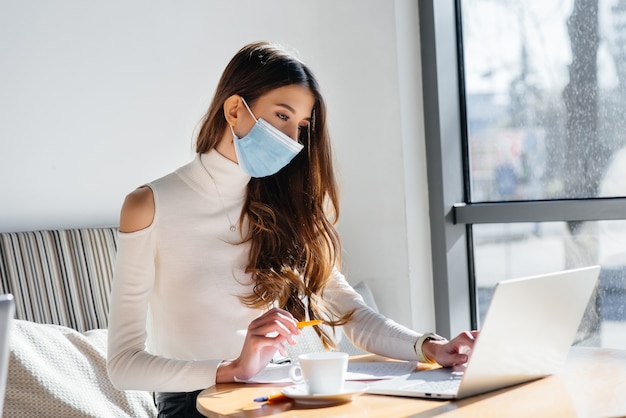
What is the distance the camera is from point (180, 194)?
5.64 feet

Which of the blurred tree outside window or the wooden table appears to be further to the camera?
the blurred tree outside window

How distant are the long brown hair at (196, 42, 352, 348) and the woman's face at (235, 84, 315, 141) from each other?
0.05ft

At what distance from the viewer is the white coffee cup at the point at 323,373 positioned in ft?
4.04

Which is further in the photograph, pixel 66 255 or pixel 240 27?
pixel 240 27

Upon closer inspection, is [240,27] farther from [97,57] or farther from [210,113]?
[210,113]

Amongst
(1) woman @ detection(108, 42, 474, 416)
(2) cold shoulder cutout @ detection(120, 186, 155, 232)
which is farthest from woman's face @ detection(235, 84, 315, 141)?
(2) cold shoulder cutout @ detection(120, 186, 155, 232)

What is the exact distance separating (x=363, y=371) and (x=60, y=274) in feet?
3.20

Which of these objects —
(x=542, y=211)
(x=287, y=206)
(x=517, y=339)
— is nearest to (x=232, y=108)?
(x=287, y=206)

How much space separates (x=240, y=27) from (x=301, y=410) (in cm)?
168

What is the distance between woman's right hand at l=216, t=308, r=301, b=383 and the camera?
1345mm

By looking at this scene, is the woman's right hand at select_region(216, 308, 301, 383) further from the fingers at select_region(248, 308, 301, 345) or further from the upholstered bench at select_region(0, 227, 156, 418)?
the upholstered bench at select_region(0, 227, 156, 418)

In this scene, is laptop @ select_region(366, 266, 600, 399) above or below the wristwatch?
above

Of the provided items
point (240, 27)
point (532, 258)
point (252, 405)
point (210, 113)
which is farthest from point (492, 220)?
point (252, 405)

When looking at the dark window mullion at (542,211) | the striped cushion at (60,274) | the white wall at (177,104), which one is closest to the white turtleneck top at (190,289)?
the striped cushion at (60,274)
